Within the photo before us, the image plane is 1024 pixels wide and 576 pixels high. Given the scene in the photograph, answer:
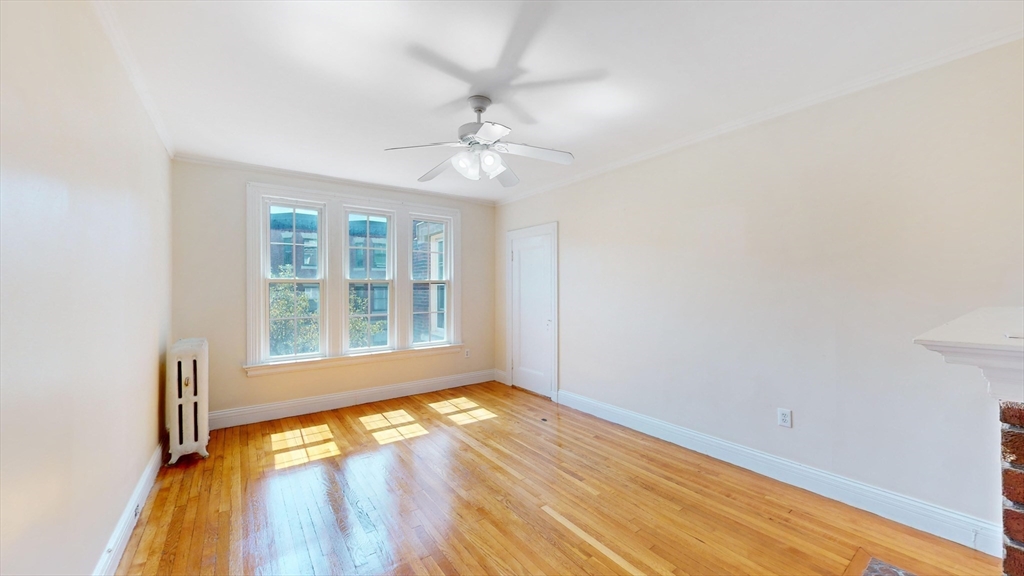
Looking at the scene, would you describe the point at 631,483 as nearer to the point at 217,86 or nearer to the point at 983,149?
the point at 983,149

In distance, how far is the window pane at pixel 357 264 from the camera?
4.36 meters

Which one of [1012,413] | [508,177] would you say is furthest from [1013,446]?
[508,177]

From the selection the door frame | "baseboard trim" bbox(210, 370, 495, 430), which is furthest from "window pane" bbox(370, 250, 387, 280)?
the door frame

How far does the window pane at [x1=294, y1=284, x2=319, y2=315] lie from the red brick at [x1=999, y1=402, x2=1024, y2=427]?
4.61 m

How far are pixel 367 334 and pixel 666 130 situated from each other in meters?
3.71

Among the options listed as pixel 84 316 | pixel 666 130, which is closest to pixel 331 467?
pixel 84 316

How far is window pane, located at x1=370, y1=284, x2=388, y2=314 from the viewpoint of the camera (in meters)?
4.52

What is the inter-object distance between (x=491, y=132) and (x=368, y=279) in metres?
2.88

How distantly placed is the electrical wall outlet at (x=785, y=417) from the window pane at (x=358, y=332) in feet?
13.1

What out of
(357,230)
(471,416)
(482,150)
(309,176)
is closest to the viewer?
(482,150)

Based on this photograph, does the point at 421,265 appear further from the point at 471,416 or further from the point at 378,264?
the point at 471,416

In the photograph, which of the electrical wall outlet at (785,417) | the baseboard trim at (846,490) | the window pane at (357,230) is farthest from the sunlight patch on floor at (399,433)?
the electrical wall outlet at (785,417)

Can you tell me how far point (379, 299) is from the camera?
457 centimetres

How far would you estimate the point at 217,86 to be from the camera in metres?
2.27
